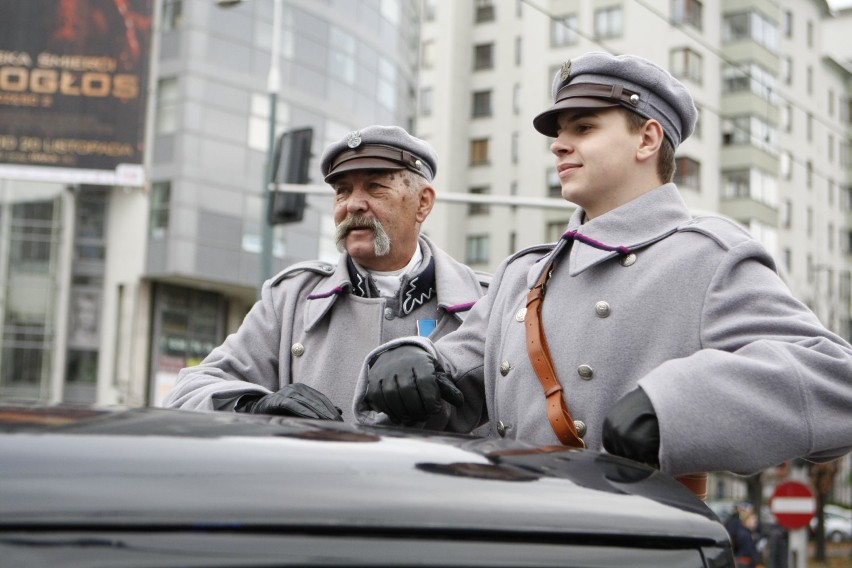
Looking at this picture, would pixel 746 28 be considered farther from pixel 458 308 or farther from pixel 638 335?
pixel 638 335

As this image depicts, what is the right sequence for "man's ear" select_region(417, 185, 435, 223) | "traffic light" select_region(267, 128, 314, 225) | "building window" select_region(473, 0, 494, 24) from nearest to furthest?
"man's ear" select_region(417, 185, 435, 223)
"traffic light" select_region(267, 128, 314, 225)
"building window" select_region(473, 0, 494, 24)

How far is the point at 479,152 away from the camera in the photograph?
47781 mm

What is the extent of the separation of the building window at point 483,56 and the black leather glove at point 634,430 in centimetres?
4718

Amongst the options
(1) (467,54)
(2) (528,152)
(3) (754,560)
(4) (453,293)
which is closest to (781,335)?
(4) (453,293)

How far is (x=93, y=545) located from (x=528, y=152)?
43328 millimetres

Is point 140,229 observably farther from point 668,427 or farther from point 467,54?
point 668,427

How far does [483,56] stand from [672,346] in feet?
156

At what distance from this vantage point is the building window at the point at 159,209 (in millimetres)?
31797

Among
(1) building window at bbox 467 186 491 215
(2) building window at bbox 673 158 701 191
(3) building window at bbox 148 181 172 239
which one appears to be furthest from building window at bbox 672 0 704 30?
(3) building window at bbox 148 181 172 239

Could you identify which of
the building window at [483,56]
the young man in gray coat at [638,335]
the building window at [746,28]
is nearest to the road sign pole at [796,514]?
the young man in gray coat at [638,335]

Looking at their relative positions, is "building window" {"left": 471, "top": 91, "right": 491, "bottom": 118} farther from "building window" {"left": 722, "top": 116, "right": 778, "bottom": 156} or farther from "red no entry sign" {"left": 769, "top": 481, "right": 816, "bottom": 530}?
"red no entry sign" {"left": 769, "top": 481, "right": 816, "bottom": 530}

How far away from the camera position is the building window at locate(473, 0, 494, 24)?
48.5 m

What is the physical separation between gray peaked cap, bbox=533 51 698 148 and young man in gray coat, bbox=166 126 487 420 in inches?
39.9

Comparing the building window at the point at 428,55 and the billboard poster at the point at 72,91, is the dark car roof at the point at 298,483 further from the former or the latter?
the building window at the point at 428,55
